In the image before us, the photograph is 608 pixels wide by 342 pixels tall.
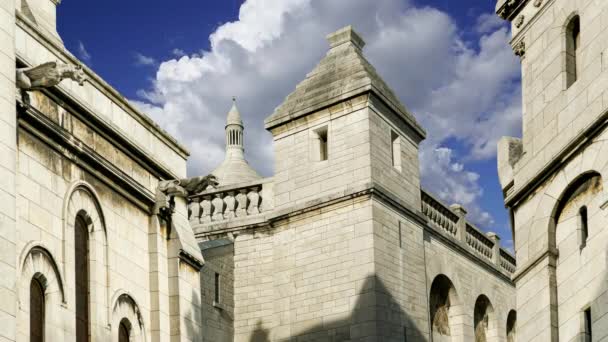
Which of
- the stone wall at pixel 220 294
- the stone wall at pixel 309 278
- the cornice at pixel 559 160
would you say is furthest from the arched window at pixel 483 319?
the cornice at pixel 559 160

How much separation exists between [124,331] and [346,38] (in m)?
11.0

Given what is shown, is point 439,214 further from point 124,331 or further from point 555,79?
point 124,331

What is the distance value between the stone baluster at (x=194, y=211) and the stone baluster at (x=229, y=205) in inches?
25.8

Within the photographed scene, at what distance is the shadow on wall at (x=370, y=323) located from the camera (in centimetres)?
2550

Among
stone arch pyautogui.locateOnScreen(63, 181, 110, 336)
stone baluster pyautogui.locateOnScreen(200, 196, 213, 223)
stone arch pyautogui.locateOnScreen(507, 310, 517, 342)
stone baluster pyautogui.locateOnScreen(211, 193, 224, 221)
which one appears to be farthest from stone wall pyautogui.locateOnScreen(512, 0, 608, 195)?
stone arch pyautogui.locateOnScreen(507, 310, 517, 342)

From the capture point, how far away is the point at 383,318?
84.2ft

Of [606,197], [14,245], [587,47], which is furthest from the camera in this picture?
[587,47]

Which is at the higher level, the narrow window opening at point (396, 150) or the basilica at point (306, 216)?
the narrow window opening at point (396, 150)

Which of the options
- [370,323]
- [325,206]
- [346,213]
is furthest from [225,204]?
[370,323]

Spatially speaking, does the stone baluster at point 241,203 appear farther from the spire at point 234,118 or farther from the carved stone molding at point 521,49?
the spire at point 234,118

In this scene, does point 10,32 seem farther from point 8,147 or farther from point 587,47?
point 587,47

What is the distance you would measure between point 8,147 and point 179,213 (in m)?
6.46

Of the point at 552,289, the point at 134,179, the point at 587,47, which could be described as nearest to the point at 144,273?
the point at 134,179

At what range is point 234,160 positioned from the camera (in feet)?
217
